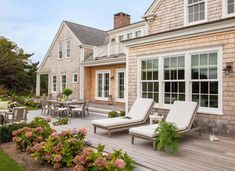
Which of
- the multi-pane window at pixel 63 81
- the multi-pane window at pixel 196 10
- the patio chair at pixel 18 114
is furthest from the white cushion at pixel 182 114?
the multi-pane window at pixel 63 81

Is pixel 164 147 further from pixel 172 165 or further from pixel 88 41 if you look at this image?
pixel 88 41

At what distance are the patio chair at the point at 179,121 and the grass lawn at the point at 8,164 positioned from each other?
307cm

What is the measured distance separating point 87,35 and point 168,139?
1773 cm

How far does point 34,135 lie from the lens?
6.23 meters

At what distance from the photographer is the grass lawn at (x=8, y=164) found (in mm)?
4974

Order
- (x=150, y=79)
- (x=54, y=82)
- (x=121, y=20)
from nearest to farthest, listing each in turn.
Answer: (x=150, y=79) < (x=121, y=20) < (x=54, y=82)

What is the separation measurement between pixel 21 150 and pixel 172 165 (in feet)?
14.1

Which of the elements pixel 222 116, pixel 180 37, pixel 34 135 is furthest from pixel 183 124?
pixel 34 135

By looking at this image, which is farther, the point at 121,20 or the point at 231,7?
the point at 121,20

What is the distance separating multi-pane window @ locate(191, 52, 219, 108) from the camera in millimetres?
7301

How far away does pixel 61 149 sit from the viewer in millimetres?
5121

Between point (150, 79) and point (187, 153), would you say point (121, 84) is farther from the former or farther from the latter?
point (187, 153)

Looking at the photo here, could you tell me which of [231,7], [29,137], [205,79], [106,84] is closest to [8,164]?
[29,137]

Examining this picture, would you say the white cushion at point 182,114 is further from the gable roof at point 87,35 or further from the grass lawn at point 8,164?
the gable roof at point 87,35
